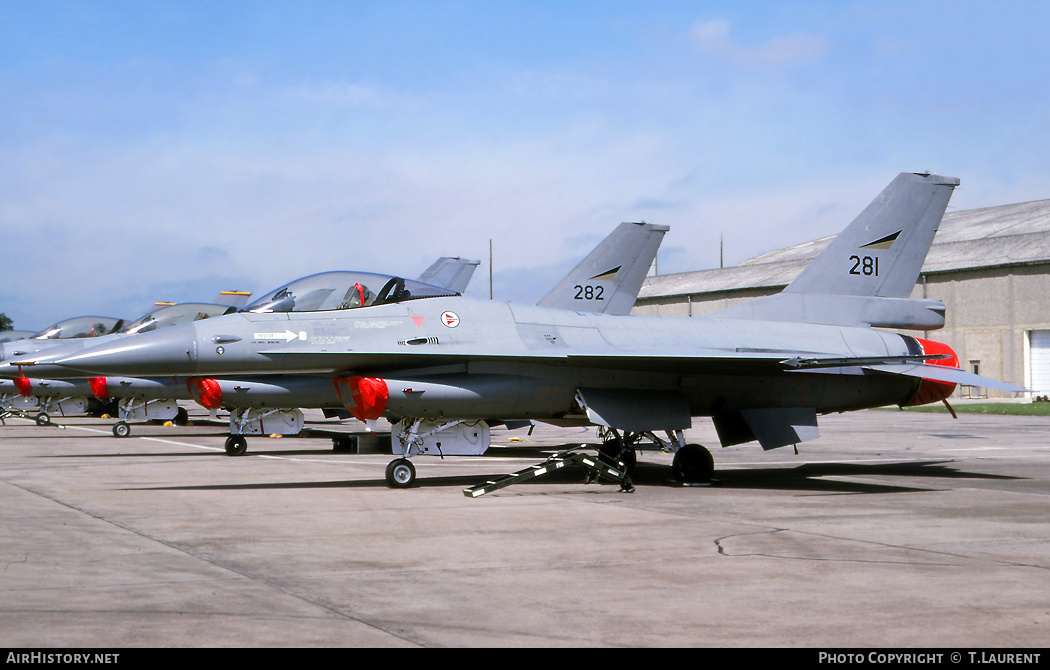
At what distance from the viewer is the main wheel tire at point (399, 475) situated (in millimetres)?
12672

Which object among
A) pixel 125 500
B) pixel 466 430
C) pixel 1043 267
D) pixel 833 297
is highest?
pixel 1043 267

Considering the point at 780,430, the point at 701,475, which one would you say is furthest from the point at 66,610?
the point at 780,430

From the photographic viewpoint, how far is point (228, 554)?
7.67m

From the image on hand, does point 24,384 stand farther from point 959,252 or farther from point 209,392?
point 959,252

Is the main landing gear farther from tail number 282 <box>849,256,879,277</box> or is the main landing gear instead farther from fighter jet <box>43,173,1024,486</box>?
tail number 282 <box>849,256,879,277</box>

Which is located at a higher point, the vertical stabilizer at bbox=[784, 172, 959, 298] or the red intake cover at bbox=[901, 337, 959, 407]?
the vertical stabilizer at bbox=[784, 172, 959, 298]

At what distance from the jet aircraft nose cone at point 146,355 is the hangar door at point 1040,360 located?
43.8 meters

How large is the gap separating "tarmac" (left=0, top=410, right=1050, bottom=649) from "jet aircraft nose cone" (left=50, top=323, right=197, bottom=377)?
1.58 metres

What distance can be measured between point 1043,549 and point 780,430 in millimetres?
6205

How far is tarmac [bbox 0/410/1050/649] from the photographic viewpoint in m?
5.21

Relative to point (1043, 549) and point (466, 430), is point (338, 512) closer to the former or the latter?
point (466, 430)
